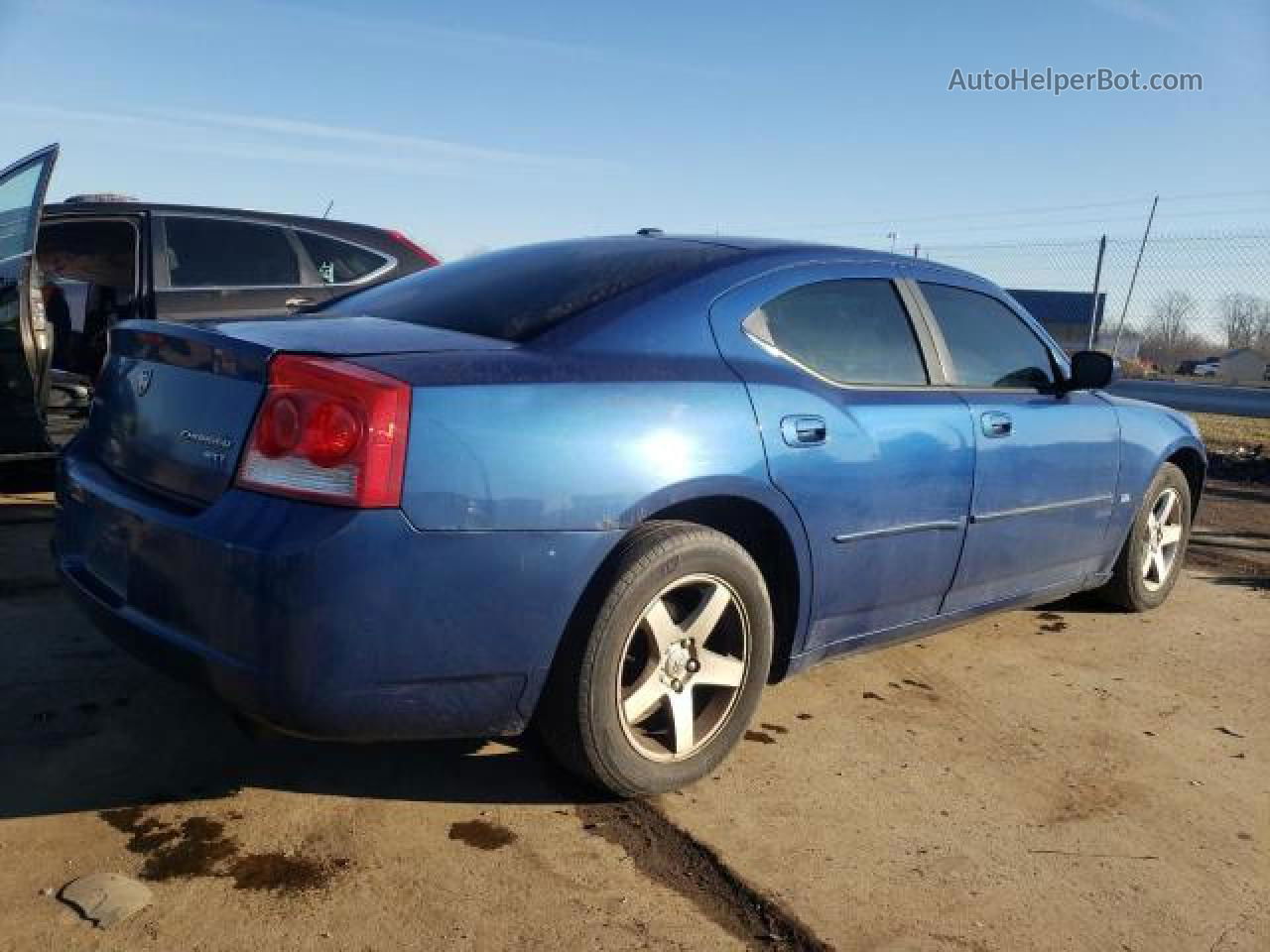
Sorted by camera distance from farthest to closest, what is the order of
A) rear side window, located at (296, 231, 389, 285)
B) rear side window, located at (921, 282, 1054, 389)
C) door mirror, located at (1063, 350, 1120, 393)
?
rear side window, located at (296, 231, 389, 285)
door mirror, located at (1063, 350, 1120, 393)
rear side window, located at (921, 282, 1054, 389)

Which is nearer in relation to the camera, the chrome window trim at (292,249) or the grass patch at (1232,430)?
the chrome window trim at (292,249)

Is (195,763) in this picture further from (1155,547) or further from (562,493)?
(1155,547)

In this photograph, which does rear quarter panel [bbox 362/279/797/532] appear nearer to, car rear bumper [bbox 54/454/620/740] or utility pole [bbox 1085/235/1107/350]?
car rear bumper [bbox 54/454/620/740]

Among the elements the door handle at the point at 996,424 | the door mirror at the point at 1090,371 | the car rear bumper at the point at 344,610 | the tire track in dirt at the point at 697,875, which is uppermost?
the door mirror at the point at 1090,371

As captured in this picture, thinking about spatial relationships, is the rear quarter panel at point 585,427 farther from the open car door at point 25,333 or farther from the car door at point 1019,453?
the open car door at point 25,333

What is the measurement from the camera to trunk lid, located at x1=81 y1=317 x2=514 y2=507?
7.83 ft

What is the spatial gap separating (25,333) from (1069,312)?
56.7 ft

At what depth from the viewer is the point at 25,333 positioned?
14.9ft

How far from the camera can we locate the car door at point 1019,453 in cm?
358

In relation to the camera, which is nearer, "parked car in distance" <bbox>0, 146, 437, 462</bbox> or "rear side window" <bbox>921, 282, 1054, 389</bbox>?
"rear side window" <bbox>921, 282, 1054, 389</bbox>

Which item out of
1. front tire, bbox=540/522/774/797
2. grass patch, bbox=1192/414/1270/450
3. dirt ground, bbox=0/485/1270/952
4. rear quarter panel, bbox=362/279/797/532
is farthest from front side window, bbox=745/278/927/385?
grass patch, bbox=1192/414/1270/450

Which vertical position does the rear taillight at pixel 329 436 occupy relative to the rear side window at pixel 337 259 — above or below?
below

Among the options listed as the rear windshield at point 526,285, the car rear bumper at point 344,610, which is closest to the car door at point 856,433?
the rear windshield at point 526,285

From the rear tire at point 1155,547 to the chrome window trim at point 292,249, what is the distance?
4394mm
